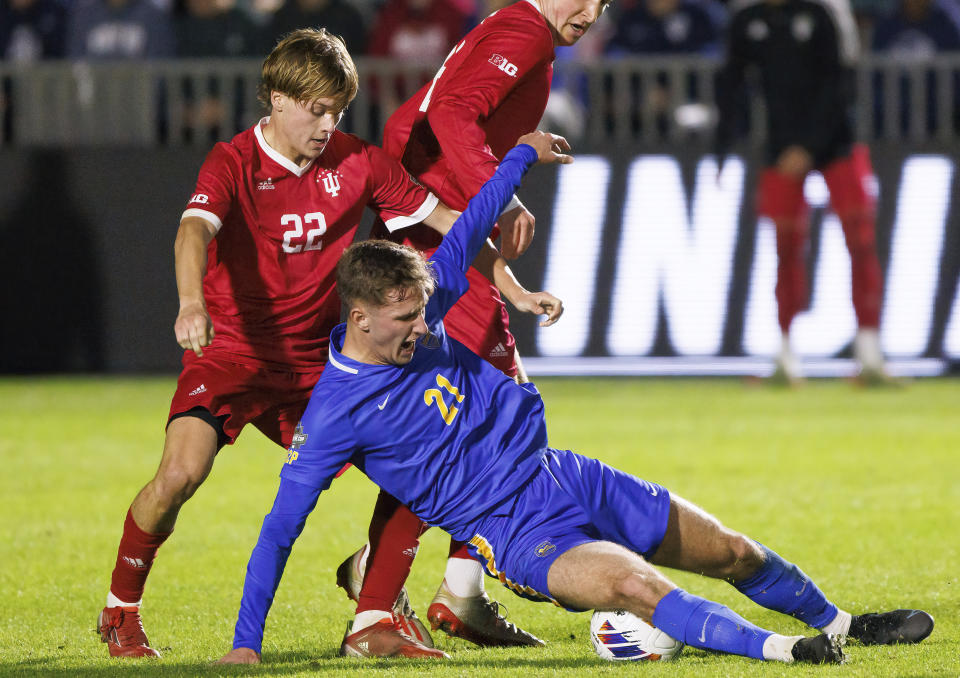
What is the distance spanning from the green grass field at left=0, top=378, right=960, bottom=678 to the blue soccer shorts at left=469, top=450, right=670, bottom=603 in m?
0.32

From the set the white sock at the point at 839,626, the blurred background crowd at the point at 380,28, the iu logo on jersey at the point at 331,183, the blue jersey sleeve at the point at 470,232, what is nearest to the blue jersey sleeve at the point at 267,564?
the blue jersey sleeve at the point at 470,232

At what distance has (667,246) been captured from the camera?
1209cm

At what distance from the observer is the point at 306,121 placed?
15.2 feet

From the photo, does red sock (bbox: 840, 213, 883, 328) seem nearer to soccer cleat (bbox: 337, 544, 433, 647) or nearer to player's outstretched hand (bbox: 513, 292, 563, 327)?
soccer cleat (bbox: 337, 544, 433, 647)

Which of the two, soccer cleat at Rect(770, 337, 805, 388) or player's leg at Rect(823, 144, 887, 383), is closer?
player's leg at Rect(823, 144, 887, 383)

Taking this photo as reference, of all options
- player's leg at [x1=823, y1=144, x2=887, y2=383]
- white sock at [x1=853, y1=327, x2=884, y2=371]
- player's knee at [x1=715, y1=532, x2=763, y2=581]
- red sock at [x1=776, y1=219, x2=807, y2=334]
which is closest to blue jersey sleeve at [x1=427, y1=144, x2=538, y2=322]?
player's knee at [x1=715, y1=532, x2=763, y2=581]

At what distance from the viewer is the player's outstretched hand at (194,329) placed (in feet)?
13.2

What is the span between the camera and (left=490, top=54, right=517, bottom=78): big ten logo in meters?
5.06

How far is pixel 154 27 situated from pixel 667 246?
15.7ft

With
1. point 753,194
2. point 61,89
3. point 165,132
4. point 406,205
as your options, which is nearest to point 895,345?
point 753,194

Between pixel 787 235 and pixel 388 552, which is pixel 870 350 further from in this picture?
pixel 388 552

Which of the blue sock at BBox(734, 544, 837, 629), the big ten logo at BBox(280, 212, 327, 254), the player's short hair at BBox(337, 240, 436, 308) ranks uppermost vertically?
the player's short hair at BBox(337, 240, 436, 308)

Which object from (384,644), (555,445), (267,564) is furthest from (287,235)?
(555,445)

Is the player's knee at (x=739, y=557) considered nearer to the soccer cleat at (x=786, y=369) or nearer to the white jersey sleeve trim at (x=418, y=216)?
the white jersey sleeve trim at (x=418, y=216)
